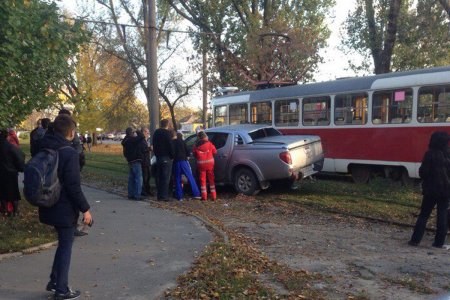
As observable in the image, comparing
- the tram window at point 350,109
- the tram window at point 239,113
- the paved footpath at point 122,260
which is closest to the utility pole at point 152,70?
the tram window at point 239,113

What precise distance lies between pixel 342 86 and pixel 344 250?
27.2 feet

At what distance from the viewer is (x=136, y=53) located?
35.3 meters

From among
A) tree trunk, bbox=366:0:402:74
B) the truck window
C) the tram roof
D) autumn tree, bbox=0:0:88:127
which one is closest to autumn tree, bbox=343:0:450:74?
tree trunk, bbox=366:0:402:74

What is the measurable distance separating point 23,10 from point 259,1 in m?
25.0

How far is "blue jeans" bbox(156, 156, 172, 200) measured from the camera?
11.2 meters

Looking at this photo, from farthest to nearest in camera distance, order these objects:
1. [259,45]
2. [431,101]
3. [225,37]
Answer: [225,37]
[259,45]
[431,101]

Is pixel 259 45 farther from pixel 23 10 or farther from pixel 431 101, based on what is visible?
pixel 23 10

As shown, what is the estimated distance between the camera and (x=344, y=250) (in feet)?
23.0

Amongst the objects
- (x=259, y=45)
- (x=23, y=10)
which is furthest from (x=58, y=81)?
(x=259, y=45)

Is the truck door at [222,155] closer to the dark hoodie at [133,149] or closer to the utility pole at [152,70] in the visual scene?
the dark hoodie at [133,149]

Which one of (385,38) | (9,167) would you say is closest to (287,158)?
(9,167)

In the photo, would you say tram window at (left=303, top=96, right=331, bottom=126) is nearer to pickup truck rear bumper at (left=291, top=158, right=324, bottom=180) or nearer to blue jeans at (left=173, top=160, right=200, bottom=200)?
pickup truck rear bumper at (left=291, top=158, right=324, bottom=180)

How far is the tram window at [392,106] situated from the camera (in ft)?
41.5

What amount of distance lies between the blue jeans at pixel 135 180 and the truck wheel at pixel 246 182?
7.70ft
